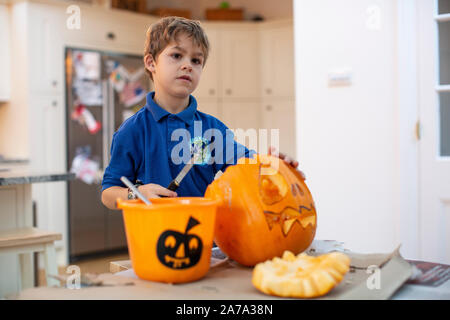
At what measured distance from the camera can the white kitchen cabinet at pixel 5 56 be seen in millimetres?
3898

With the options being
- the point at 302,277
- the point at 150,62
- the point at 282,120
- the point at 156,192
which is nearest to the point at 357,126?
the point at 150,62

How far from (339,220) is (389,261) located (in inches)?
72.2

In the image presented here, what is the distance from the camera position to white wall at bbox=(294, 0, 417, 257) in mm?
2347

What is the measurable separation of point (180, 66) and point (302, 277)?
0.57 meters

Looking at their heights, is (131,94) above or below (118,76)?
below

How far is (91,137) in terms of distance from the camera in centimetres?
404

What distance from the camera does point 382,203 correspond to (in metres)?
2.42

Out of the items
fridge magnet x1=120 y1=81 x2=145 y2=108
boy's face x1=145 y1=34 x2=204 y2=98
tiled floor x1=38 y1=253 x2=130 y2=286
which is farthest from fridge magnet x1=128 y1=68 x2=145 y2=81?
boy's face x1=145 y1=34 x2=204 y2=98

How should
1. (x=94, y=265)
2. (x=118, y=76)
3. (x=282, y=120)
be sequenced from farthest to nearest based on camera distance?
1. (x=282, y=120)
2. (x=118, y=76)
3. (x=94, y=265)

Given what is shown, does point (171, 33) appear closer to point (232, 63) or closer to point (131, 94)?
point (131, 94)

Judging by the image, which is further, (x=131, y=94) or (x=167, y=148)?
(x=131, y=94)

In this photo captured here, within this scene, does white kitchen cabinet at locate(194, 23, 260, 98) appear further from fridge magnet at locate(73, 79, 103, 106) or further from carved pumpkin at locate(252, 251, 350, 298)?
carved pumpkin at locate(252, 251, 350, 298)

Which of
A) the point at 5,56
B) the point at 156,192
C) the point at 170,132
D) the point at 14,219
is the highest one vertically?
the point at 5,56
